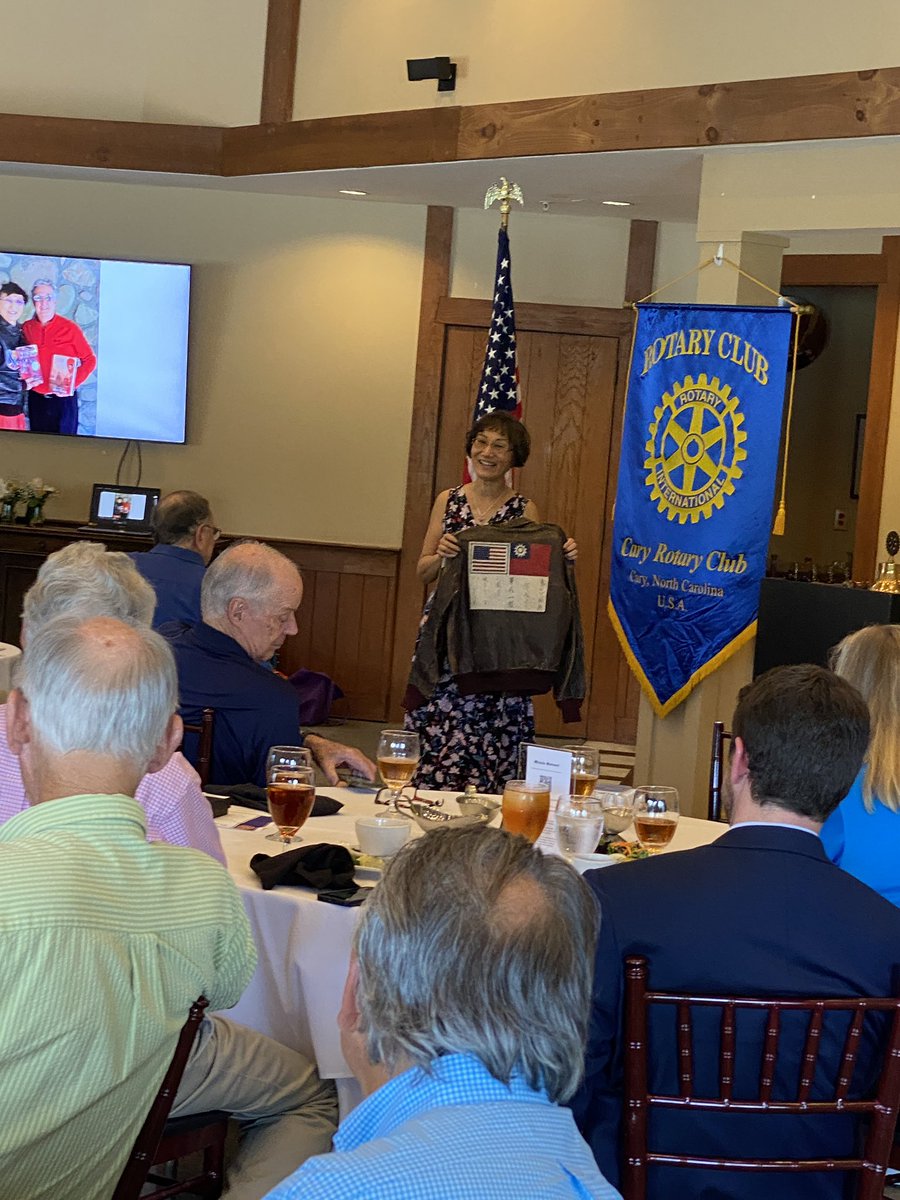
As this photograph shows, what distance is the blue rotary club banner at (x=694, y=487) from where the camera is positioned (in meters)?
5.95

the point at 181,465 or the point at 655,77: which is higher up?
the point at 655,77

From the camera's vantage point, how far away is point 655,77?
6328 millimetres

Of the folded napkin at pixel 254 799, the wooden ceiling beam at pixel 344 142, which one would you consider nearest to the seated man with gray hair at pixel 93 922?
the folded napkin at pixel 254 799

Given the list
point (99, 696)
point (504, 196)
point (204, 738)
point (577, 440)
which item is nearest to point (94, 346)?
point (577, 440)

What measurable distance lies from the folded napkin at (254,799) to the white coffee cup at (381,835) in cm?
40

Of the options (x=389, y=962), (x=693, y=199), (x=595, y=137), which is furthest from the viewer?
(x=693, y=199)

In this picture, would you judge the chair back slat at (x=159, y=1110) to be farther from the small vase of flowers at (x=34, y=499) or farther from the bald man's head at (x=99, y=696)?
the small vase of flowers at (x=34, y=499)

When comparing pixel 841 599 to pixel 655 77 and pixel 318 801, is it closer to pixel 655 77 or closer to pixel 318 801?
pixel 655 77

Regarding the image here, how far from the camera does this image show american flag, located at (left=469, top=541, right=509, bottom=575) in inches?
216

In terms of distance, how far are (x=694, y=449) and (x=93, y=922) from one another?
478cm

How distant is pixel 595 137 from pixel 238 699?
3.86 meters

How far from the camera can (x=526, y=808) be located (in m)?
2.80

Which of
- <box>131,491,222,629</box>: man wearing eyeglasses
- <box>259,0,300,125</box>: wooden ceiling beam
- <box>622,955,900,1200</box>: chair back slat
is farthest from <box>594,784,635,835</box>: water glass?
<box>259,0,300,125</box>: wooden ceiling beam

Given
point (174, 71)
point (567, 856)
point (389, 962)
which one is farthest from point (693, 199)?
point (389, 962)
